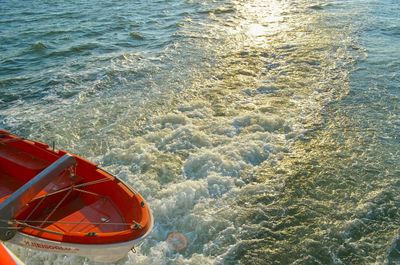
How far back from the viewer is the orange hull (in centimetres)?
579

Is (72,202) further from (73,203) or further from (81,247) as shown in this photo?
(81,247)

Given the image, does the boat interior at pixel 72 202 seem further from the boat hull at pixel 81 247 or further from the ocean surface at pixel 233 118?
the ocean surface at pixel 233 118

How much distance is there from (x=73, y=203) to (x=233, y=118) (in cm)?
454

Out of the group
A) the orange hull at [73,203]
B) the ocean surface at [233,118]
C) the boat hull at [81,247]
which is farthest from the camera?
the ocean surface at [233,118]

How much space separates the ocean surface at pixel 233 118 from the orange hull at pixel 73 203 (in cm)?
62

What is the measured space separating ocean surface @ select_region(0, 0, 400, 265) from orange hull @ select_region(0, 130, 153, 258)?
0.62 m

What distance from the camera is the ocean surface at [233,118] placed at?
22.1 feet

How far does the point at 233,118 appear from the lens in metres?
10.0

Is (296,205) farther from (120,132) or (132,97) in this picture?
(132,97)

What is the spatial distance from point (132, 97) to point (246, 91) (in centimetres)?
305

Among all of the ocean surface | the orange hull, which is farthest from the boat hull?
the ocean surface

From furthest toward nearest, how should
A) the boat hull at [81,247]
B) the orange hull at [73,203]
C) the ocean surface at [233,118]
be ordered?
the ocean surface at [233,118] < the orange hull at [73,203] < the boat hull at [81,247]

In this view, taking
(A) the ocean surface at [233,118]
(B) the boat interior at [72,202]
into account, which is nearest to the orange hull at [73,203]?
(B) the boat interior at [72,202]

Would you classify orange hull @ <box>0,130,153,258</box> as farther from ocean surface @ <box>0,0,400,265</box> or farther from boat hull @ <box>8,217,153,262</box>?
ocean surface @ <box>0,0,400,265</box>
